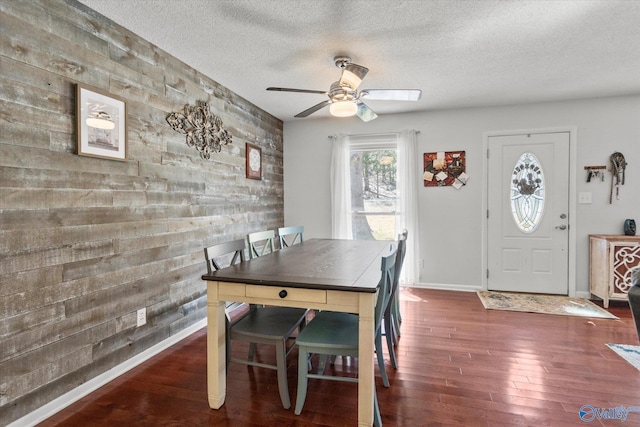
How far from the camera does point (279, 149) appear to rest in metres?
4.80

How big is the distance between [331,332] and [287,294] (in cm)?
37

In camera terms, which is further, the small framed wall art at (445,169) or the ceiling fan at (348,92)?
the small framed wall art at (445,169)

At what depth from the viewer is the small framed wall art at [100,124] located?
1.95 meters

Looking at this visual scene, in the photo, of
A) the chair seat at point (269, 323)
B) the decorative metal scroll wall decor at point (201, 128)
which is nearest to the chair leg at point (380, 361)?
the chair seat at point (269, 323)

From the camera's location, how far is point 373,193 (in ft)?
15.0

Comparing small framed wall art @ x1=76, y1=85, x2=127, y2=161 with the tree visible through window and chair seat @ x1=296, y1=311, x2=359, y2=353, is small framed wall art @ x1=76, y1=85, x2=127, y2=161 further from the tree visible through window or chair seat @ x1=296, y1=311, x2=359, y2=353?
the tree visible through window

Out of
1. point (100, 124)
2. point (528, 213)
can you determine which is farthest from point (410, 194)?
point (100, 124)

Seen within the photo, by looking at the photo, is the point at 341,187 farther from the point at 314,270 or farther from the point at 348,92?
the point at 314,270

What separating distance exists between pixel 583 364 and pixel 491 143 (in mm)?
2650

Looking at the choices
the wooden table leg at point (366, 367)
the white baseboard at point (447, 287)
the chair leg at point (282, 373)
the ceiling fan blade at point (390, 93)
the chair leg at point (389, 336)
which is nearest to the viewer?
the wooden table leg at point (366, 367)

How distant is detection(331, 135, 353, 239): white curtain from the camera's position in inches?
180

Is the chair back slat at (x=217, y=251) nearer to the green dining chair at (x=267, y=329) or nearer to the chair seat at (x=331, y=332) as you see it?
the green dining chair at (x=267, y=329)

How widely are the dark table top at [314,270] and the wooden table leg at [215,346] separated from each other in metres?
0.13

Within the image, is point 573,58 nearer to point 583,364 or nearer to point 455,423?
point 583,364
